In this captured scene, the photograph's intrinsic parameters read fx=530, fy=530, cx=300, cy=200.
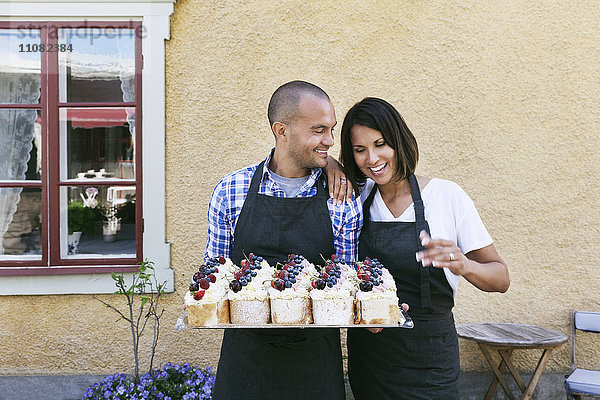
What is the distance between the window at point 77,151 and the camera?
3885 millimetres

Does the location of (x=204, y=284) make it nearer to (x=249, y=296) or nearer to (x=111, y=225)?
(x=249, y=296)

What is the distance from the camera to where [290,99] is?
2439 mm

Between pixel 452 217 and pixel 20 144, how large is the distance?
3.31m

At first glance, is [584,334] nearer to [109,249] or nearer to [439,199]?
[439,199]

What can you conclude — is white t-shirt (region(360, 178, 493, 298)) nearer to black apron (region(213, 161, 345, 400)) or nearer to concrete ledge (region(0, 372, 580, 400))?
black apron (region(213, 161, 345, 400))

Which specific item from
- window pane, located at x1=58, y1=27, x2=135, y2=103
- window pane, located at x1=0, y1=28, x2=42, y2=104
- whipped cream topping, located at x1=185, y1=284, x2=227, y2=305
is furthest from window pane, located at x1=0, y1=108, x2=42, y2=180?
whipped cream topping, located at x1=185, y1=284, x2=227, y2=305

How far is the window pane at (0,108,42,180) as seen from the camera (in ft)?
13.1

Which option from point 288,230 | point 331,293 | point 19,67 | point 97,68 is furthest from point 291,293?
point 19,67

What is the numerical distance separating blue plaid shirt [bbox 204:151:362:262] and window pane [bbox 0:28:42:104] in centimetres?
230

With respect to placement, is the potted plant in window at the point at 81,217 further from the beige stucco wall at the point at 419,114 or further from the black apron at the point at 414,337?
the black apron at the point at 414,337

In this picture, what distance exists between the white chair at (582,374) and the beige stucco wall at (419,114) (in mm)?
130

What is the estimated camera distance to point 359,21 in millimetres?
3904

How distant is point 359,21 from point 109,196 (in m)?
2.30

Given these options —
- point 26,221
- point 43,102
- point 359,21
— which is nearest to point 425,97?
point 359,21
